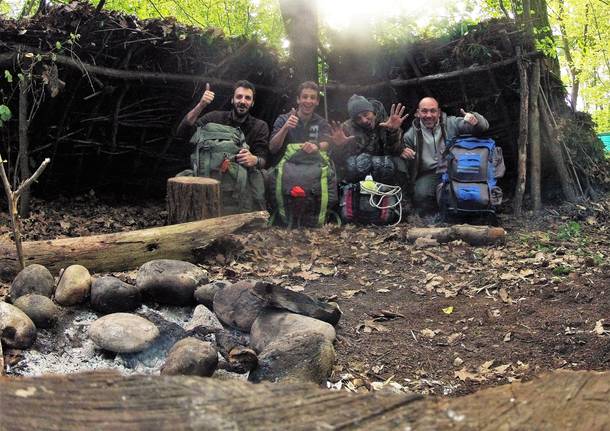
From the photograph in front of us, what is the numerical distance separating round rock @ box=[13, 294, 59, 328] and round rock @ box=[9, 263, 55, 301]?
18cm

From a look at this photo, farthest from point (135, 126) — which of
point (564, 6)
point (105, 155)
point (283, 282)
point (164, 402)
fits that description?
point (564, 6)

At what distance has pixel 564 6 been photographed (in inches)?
546

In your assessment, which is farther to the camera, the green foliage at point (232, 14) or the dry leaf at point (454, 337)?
the green foliage at point (232, 14)

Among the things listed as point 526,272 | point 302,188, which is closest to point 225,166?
point 302,188

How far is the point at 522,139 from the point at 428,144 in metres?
1.20


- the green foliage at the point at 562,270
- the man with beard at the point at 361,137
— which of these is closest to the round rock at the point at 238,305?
the green foliage at the point at 562,270

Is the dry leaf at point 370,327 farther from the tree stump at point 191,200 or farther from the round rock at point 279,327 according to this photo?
the tree stump at point 191,200

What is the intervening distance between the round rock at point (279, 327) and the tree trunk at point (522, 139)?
4396 millimetres

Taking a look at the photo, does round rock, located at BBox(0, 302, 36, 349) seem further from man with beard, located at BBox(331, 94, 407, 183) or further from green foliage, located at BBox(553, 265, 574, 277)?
man with beard, located at BBox(331, 94, 407, 183)

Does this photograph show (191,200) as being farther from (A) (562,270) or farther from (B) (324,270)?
(A) (562,270)

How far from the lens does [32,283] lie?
12.5ft

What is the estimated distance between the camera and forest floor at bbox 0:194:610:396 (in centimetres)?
339

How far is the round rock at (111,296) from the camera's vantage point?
3.82 m

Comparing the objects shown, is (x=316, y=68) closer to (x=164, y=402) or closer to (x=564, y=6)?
(x=164, y=402)
